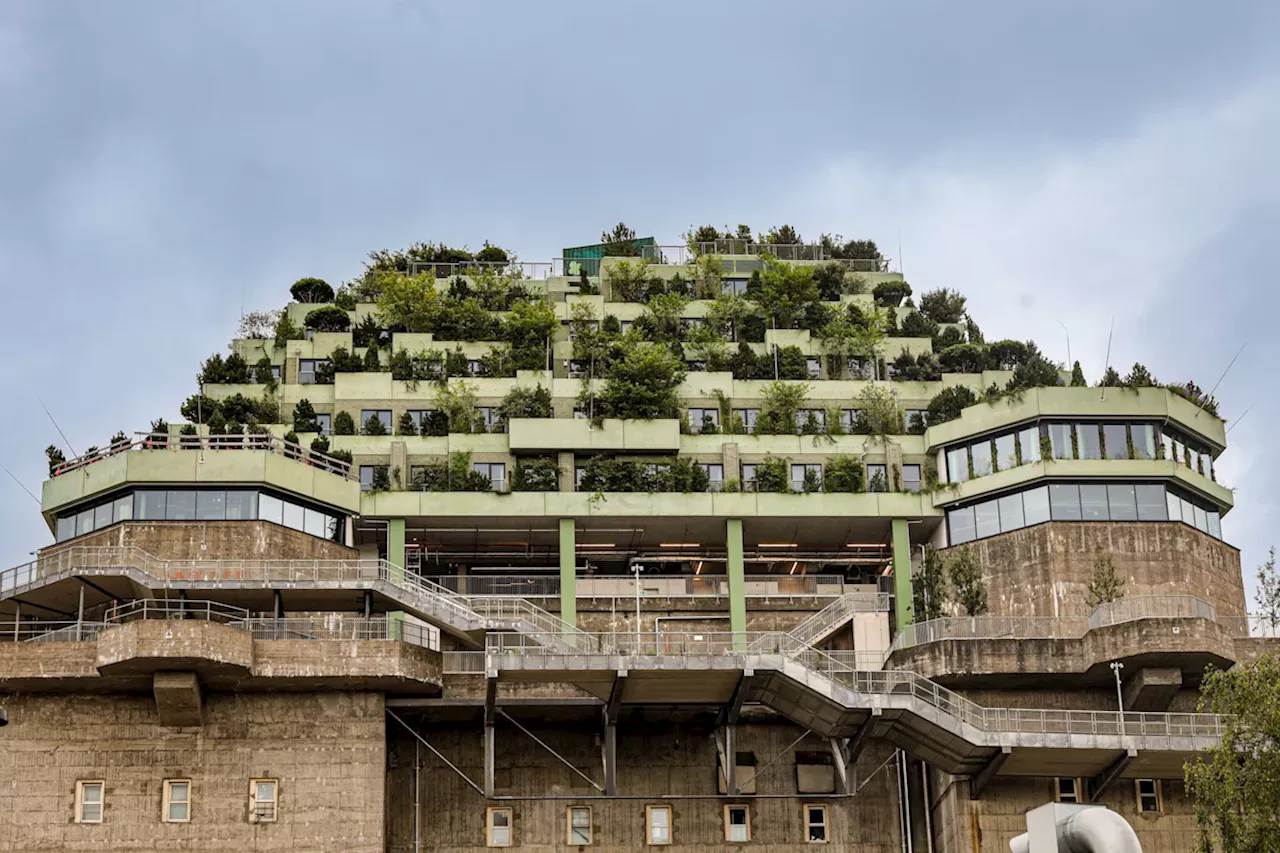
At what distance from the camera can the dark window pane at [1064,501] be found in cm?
6516

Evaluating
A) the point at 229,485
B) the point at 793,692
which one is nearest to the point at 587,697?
the point at 793,692

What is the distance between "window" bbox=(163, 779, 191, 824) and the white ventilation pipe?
155 ft

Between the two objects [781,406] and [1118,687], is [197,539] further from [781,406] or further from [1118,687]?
[1118,687]

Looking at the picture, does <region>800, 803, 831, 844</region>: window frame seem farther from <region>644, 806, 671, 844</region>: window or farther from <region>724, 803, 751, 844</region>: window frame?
<region>644, 806, 671, 844</region>: window

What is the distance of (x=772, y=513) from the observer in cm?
6900

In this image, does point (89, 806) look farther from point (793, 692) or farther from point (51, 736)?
point (793, 692)

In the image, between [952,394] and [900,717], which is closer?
[900,717]

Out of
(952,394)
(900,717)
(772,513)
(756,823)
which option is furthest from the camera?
(952,394)

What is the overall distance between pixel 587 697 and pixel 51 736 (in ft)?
57.6

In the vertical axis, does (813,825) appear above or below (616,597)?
below

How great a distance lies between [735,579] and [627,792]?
35.8ft

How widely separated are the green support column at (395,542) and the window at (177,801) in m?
14.2

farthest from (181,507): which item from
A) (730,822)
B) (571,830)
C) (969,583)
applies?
(969,583)

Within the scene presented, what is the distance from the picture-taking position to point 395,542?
6781 centimetres
